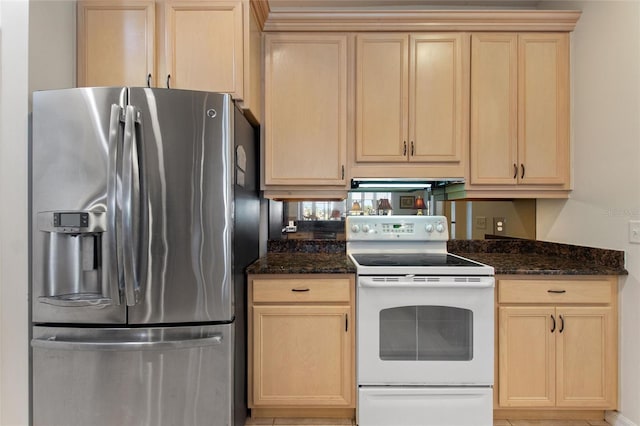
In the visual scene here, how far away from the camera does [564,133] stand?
7.00ft

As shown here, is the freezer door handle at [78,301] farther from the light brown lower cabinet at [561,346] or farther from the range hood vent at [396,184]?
the light brown lower cabinet at [561,346]

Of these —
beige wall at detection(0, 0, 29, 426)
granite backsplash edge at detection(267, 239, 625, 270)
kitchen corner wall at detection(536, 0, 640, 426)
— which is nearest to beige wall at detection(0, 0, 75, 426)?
beige wall at detection(0, 0, 29, 426)

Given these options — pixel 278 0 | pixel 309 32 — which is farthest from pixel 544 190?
pixel 278 0

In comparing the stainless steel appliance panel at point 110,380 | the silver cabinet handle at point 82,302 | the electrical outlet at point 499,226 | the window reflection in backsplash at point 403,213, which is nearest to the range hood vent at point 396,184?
the window reflection in backsplash at point 403,213

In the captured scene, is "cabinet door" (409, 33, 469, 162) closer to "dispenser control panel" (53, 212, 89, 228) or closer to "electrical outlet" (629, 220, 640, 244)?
"electrical outlet" (629, 220, 640, 244)

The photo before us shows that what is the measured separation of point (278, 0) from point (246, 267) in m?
1.83

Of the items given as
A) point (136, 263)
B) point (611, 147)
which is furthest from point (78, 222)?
point (611, 147)

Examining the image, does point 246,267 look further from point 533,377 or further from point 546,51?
Result: point 546,51

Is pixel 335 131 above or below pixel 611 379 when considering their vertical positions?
above

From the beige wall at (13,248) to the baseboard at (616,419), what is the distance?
114 inches

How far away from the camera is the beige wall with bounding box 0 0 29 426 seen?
1.54 m

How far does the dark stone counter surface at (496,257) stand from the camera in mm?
1837

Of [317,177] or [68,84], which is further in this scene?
A: [317,177]

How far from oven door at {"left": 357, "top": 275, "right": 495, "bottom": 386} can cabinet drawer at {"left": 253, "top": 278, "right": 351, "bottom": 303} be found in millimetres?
107
